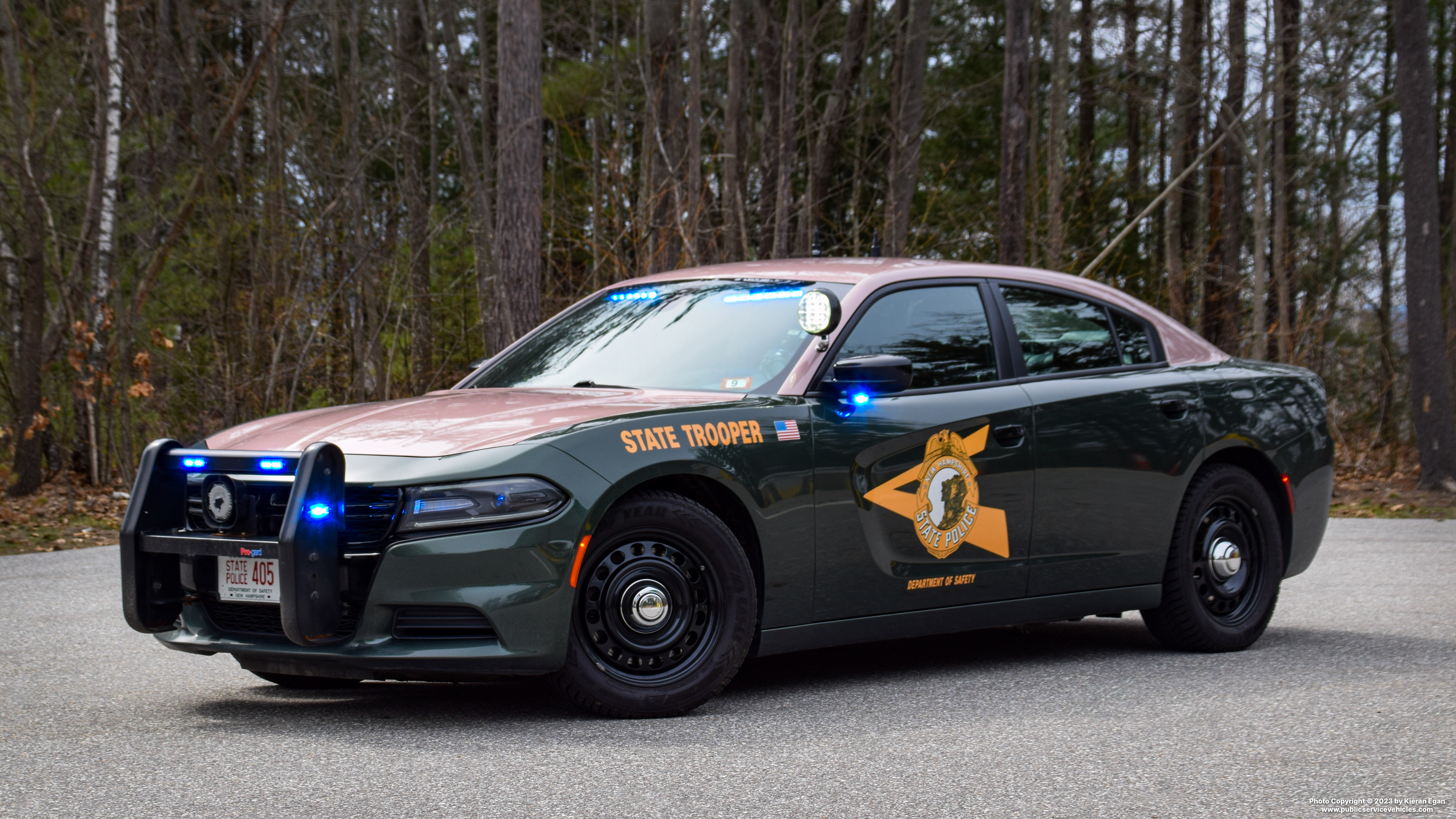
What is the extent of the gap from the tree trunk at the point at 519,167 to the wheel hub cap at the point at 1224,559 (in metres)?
8.66

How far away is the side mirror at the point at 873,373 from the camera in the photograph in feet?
16.5

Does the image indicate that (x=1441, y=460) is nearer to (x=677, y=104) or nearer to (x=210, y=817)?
(x=677, y=104)

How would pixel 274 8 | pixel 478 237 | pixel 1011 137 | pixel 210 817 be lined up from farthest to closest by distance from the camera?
1. pixel 478 237
2. pixel 274 8
3. pixel 1011 137
4. pixel 210 817

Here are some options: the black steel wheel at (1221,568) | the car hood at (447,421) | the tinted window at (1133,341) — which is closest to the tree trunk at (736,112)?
the tinted window at (1133,341)

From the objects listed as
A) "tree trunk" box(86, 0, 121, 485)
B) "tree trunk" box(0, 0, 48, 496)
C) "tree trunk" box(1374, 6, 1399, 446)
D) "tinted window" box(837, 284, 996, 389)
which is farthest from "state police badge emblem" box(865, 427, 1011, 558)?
"tree trunk" box(1374, 6, 1399, 446)

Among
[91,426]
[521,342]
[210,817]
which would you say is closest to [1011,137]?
[91,426]

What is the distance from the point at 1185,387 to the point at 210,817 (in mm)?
4603

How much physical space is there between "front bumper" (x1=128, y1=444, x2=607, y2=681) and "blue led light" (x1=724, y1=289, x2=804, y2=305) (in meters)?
1.48

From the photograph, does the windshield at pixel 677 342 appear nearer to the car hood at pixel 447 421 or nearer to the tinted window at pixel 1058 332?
the car hood at pixel 447 421

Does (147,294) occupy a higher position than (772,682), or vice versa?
(147,294)

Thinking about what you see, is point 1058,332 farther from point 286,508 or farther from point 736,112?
point 736,112

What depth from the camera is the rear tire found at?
17.7ft

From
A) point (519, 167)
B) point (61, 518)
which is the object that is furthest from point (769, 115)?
point (61, 518)

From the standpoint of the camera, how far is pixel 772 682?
560 cm
